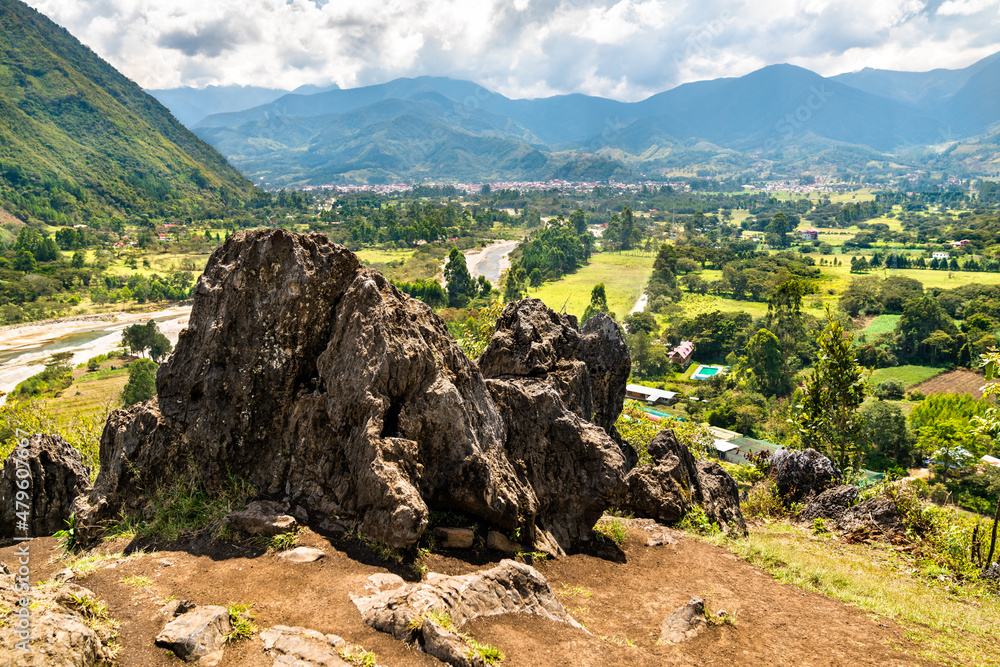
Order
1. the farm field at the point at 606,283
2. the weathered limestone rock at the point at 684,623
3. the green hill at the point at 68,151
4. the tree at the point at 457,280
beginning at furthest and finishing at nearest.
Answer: the green hill at the point at 68,151
the tree at the point at 457,280
the farm field at the point at 606,283
the weathered limestone rock at the point at 684,623

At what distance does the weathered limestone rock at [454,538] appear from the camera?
9055mm

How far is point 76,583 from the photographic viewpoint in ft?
23.7

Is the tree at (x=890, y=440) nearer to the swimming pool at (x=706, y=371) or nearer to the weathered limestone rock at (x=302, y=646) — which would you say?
the swimming pool at (x=706, y=371)

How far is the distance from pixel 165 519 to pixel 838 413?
19.9 m

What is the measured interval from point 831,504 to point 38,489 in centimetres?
1803

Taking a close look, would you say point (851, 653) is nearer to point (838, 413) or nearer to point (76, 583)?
point (76, 583)

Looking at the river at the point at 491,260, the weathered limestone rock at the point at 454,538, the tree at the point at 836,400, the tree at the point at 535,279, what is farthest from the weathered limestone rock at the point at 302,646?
the tree at the point at 535,279

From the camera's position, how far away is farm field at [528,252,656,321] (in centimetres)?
8362

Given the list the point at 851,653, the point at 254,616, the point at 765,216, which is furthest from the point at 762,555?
the point at 765,216

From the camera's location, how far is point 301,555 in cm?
809

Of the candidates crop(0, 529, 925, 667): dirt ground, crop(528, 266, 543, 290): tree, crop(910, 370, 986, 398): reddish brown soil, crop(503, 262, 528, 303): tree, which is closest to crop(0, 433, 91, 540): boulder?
crop(0, 529, 925, 667): dirt ground

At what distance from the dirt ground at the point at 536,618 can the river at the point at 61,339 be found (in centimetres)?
5649

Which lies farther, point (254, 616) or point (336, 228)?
point (336, 228)

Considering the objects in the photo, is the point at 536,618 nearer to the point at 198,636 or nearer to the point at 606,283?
the point at 198,636
